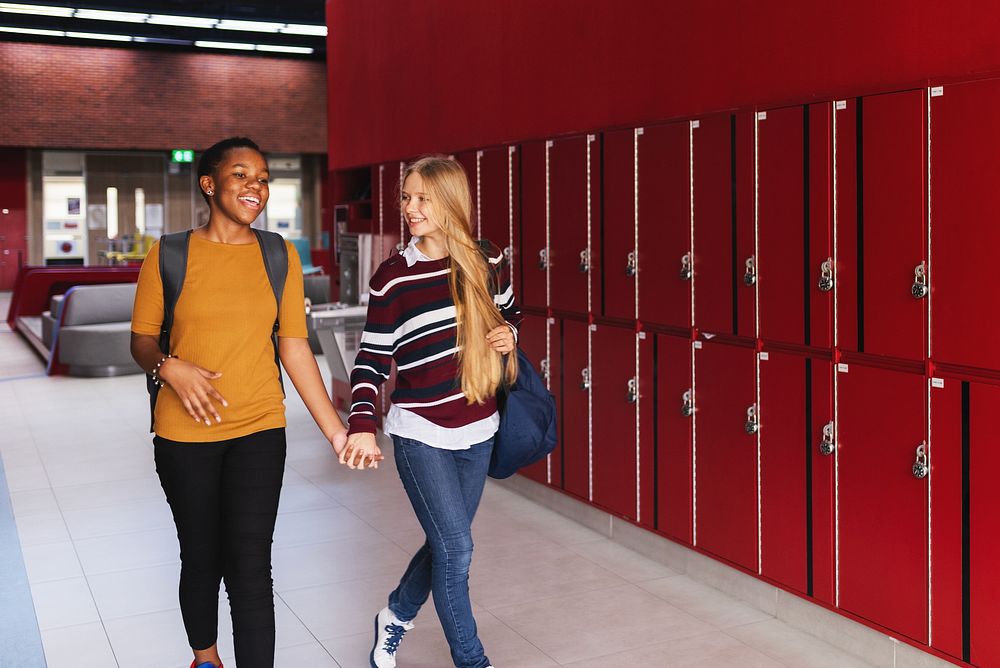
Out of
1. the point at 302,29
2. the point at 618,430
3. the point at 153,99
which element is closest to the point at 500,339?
the point at 618,430

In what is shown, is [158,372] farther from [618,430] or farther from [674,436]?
[618,430]

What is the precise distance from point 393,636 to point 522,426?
30.9 inches

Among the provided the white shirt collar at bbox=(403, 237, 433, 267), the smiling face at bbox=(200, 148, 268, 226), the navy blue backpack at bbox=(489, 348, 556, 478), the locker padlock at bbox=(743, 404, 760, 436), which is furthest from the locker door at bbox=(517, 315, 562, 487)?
Result: the smiling face at bbox=(200, 148, 268, 226)

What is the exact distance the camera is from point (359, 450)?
2596mm

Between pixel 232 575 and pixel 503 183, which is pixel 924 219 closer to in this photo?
pixel 232 575

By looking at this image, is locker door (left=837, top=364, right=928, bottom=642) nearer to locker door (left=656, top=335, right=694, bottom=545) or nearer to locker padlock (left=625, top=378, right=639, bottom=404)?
locker door (left=656, top=335, right=694, bottom=545)

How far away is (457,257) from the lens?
272 cm

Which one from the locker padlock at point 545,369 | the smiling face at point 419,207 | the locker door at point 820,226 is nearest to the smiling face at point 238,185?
the smiling face at point 419,207

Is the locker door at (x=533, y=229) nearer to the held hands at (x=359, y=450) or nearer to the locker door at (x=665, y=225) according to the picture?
the locker door at (x=665, y=225)

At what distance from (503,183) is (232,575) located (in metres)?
2.91

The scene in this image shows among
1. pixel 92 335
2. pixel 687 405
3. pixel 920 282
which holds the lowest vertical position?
pixel 687 405

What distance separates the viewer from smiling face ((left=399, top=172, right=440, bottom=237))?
2703 millimetres

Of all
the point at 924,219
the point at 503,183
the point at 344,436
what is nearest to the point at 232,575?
the point at 344,436

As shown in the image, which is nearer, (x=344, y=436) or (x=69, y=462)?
(x=344, y=436)
